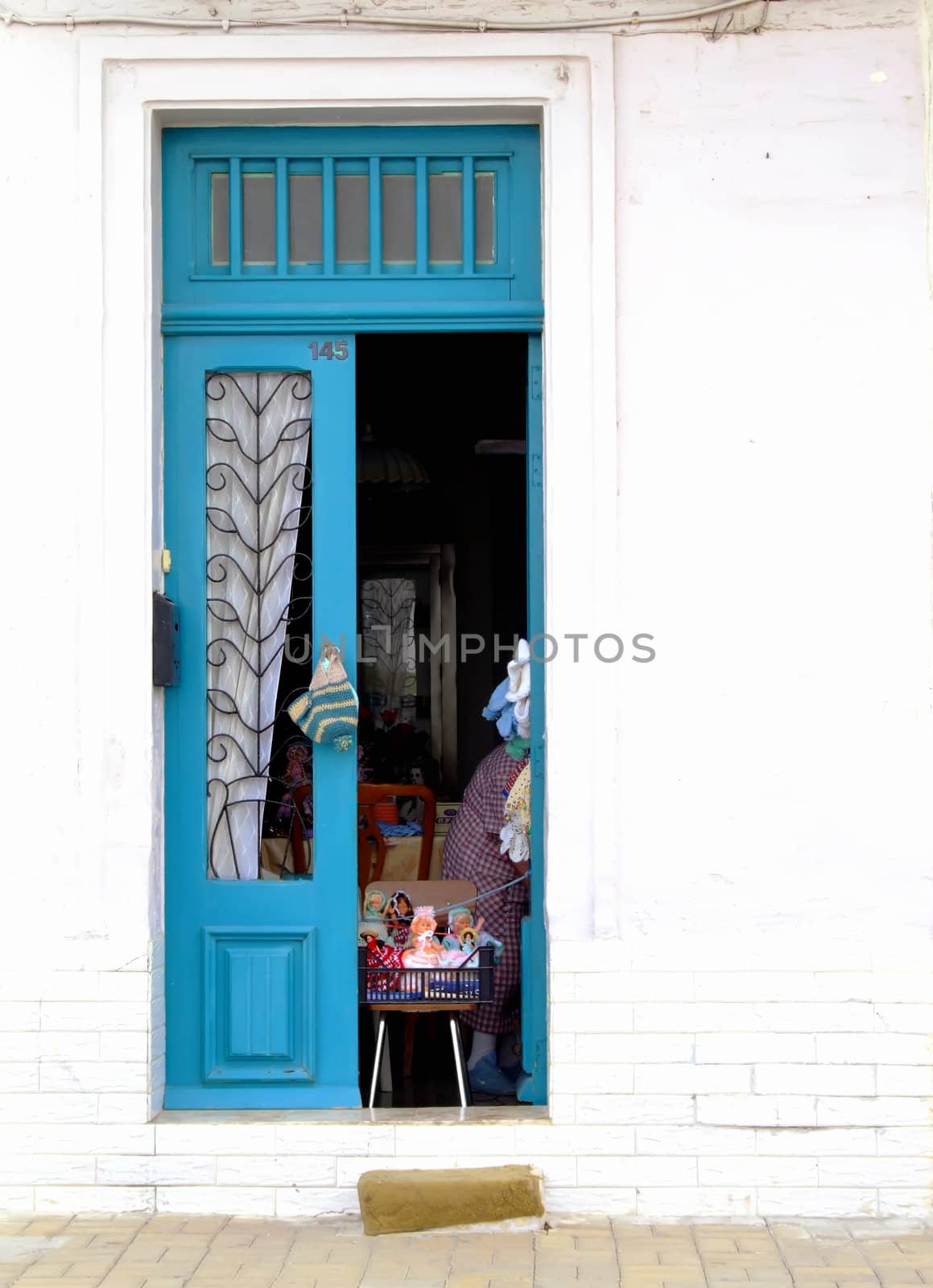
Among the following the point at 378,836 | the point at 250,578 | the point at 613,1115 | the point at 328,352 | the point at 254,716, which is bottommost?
the point at 613,1115

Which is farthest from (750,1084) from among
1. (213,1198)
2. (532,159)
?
(532,159)

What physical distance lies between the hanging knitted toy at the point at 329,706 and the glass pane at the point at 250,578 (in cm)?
15

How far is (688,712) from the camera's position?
4.46 meters

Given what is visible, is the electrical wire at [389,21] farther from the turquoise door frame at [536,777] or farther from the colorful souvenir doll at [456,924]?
the colorful souvenir doll at [456,924]

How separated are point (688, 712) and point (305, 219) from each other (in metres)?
2.09

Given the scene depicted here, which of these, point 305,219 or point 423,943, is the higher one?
point 305,219

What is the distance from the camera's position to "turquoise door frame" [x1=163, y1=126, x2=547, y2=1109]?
464 centimetres

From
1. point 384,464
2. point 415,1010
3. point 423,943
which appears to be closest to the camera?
point 415,1010

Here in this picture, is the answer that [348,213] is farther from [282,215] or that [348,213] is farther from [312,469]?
[312,469]

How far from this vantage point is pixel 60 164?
4504mm

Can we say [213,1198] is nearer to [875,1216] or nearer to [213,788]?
[213,788]

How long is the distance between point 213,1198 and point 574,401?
2731 mm

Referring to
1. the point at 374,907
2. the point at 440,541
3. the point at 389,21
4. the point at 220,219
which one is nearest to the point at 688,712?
the point at 374,907

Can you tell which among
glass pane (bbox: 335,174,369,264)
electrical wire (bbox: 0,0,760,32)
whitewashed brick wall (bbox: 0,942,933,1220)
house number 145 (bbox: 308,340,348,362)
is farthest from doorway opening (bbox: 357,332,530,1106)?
whitewashed brick wall (bbox: 0,942,933,1220)
